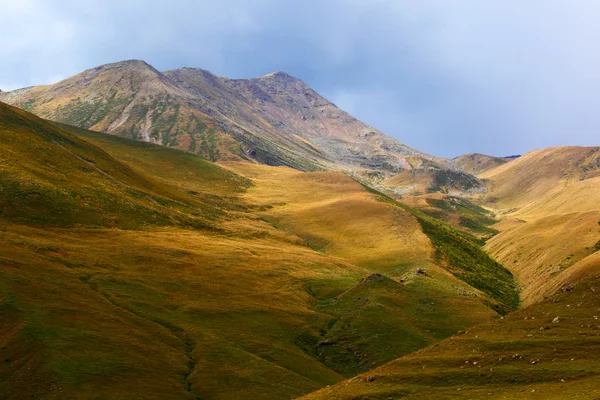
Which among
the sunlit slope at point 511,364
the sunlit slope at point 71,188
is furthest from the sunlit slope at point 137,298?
the sunlit slope at point 511,364

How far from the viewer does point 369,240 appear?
165 meters

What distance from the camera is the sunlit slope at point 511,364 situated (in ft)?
117

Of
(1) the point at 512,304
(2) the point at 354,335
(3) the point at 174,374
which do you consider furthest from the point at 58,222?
(1) the point at 512,304

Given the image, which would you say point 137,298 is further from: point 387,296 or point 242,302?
point 387,296

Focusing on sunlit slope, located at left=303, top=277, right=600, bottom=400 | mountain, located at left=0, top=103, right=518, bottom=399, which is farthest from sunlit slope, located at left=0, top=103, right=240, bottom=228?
sunlit slope, located at left=303, top=277, right=600, bottom=400

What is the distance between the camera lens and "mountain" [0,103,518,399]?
183 feet

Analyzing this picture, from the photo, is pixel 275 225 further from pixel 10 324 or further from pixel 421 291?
pixel 10 324

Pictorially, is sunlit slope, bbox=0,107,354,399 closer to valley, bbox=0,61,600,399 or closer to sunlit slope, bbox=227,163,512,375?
valley, bbox=0,61,600,399

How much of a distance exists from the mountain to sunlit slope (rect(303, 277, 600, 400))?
21084 mm

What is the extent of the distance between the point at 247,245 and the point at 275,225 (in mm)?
53775

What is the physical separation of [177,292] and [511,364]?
59250 millimetres

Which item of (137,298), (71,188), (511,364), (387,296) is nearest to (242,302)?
(137,298)

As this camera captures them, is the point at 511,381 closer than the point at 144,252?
Yes

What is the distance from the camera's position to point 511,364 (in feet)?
131
